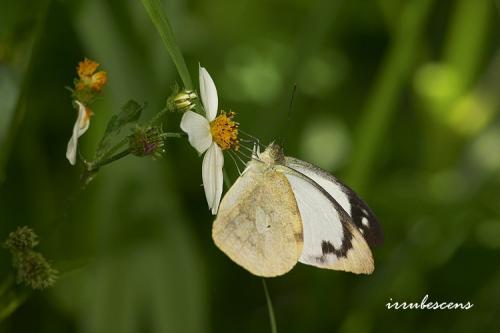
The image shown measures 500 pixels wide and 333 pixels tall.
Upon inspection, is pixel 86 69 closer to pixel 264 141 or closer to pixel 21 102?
pixel 21 102

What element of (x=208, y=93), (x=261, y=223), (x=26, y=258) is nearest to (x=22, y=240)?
(x=26, y=258)

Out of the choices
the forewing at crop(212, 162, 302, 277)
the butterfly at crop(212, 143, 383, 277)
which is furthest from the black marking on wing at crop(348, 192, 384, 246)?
the forewing at crop(212, 162, 302, 277)

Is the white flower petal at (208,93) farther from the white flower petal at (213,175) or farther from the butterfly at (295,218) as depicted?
the butterfly at (295,218)

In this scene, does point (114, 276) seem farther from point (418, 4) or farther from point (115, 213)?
point (418, 4)

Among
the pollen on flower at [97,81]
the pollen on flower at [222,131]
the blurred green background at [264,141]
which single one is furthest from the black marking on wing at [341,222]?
the pollen on flower at [97,81]

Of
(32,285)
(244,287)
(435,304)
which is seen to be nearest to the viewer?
(32,285)

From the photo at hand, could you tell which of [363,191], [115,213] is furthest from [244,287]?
[115,213]
